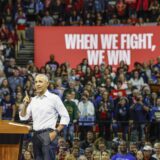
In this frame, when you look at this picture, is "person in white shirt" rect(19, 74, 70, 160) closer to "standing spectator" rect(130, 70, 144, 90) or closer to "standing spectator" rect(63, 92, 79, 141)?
"standing spectator" rect(63, 92, 79, 141)

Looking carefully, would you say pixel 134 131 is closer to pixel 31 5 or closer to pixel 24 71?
pixel 24 71

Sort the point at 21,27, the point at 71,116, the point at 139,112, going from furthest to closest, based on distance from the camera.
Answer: the point at 21,27 < the point at 139,112 < the point at 71,116

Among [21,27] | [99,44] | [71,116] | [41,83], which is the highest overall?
[21,27]

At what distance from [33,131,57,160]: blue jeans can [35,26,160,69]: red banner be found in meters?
13.4

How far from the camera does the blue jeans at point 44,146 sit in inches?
426

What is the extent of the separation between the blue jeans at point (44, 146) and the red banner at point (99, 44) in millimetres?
13386

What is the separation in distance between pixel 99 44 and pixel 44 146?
13.9 meters

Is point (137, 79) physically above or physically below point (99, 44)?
below

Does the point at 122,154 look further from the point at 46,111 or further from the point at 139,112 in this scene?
the point at 46,111

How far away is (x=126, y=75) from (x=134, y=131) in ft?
11.2

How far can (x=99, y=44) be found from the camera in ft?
80.7

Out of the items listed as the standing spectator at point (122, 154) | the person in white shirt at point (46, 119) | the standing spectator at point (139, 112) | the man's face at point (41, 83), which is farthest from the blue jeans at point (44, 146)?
the standing spectator at point (139, 112)

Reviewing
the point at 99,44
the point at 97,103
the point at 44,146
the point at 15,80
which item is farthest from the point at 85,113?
the point at 44,146

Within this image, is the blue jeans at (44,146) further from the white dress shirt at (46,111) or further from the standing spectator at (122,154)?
the standing spectator at (122,154)
